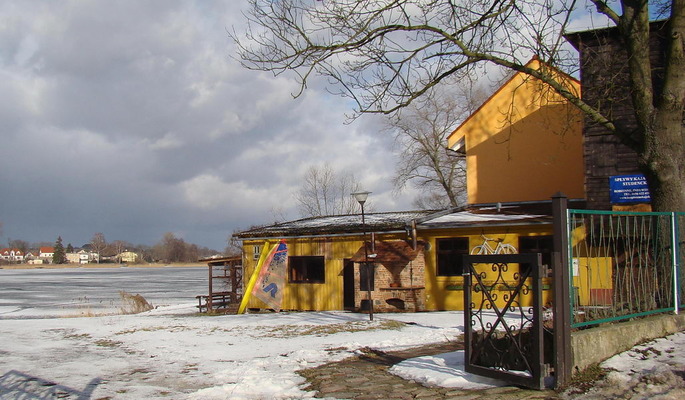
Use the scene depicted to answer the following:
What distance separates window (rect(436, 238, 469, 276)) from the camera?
20906 mm

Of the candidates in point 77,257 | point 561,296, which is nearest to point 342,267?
point 561,296

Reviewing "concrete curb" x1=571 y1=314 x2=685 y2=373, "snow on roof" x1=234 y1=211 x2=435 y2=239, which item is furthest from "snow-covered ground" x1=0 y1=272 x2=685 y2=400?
"snow on roof" x1=234 y1=211 x2=435 y2=239

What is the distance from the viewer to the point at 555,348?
260 inches

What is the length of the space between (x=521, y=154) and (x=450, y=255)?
22.0 ft

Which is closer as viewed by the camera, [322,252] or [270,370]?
[270,370]

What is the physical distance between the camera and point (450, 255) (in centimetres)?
2111

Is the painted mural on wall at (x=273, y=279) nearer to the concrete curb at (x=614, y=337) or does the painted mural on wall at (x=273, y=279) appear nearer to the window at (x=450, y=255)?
the window at (x=450, y=255)

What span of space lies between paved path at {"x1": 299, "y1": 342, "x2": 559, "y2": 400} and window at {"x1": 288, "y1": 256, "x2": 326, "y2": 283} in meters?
13.4

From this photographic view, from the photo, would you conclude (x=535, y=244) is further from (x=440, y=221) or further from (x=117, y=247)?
(x=117, y=247)

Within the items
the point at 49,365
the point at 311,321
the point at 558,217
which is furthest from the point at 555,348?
the point at 311,321

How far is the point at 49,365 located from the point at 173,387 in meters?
3.40

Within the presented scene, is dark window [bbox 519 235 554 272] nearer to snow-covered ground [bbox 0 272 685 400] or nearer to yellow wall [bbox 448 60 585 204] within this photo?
snow-covered ground [bbox 0 272 685 400]

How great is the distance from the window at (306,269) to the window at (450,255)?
4579mm

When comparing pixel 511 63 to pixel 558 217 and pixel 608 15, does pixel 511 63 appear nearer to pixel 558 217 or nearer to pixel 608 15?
pixel 608 15
